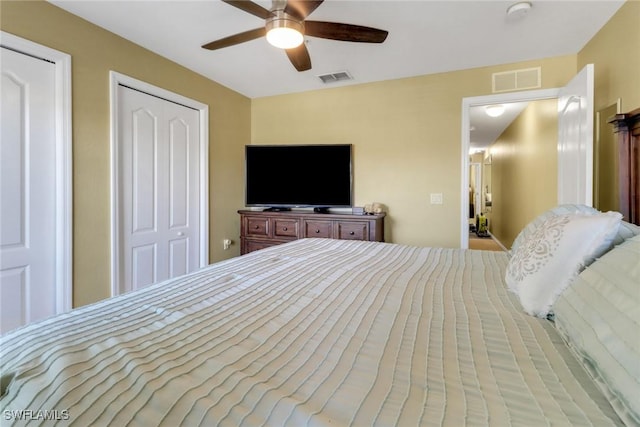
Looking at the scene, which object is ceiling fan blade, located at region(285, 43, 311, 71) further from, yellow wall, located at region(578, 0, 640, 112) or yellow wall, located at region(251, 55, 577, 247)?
yellow wall, located at region(578, 0, 640, 112)

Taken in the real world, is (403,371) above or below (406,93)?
below

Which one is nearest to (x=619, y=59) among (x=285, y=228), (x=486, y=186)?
(x=285, y=228)

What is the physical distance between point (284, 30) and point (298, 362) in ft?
5.85

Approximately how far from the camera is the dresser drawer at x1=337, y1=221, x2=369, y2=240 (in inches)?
124

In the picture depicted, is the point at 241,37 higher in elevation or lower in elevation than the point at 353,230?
higher

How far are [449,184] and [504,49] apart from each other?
1289mm

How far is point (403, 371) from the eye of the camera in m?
0.64

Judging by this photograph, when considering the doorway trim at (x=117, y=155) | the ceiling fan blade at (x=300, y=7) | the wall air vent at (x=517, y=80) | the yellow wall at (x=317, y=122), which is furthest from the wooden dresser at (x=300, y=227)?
the ceiling fan blade at (x=300, y=7)

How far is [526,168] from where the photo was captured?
4453 mm

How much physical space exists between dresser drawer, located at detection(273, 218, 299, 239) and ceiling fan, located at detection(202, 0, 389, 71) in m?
1.84

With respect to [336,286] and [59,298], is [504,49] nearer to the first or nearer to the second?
[336,286]

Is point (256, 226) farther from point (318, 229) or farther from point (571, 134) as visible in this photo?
point (571, 134)

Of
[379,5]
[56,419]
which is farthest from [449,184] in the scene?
[56,419]

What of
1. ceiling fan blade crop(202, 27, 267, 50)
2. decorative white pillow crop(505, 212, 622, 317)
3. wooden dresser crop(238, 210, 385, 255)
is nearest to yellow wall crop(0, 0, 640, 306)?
wooden dresser crop(238, 210, 385, 255)
